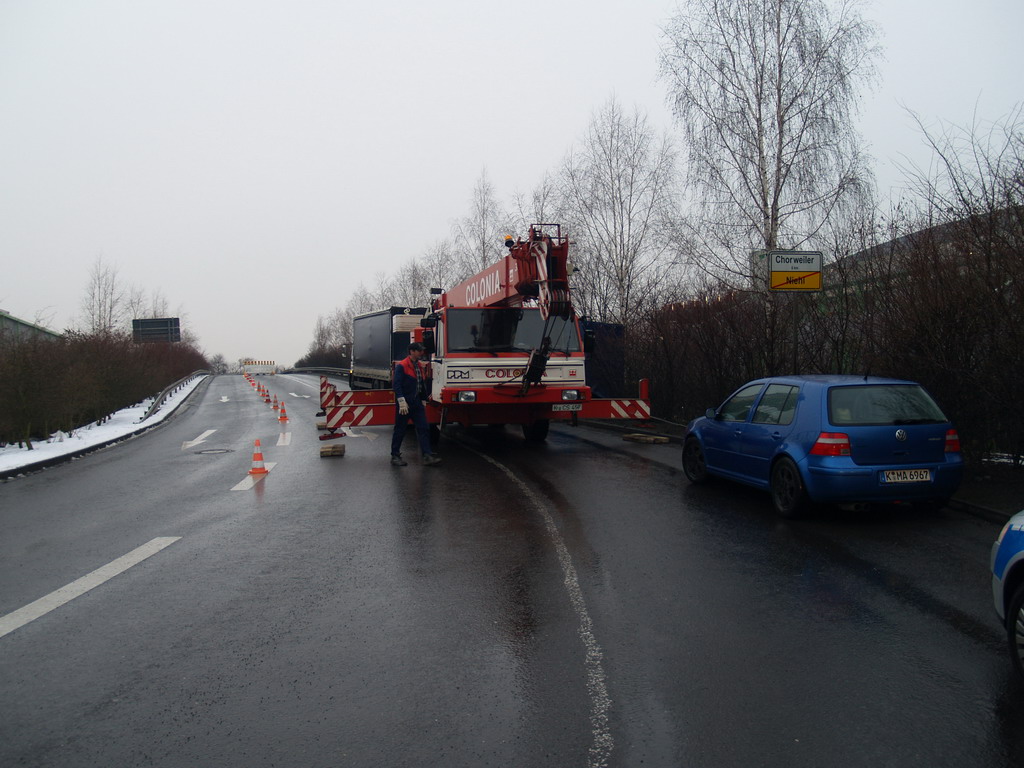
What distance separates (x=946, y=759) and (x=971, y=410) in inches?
302

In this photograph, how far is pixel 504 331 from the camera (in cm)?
1426

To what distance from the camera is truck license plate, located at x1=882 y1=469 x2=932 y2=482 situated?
740cm

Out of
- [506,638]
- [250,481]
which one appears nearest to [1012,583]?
[506,638]

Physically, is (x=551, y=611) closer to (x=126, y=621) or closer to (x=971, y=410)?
(x=126, y=621)

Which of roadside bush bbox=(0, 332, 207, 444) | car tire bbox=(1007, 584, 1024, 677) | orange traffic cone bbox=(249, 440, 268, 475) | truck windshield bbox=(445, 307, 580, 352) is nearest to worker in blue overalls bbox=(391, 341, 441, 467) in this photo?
truck windshield bbox=(445, 307, 580, 352)

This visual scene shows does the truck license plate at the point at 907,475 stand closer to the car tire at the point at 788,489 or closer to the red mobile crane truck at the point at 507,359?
the car tire at the point at 788,489

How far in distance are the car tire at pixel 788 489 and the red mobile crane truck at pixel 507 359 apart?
5404 millimetres

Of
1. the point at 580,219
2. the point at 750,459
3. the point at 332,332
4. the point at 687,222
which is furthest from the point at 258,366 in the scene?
the point at 750,459

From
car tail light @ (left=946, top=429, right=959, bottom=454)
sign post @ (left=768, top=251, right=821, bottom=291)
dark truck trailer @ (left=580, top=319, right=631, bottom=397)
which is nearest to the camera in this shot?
car tail light @ (left=946, top=429, right=959, bottom=454)

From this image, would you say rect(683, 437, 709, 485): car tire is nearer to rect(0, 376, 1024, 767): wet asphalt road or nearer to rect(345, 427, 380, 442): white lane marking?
rect(0, 376, 1024, 767): wet asphalt road

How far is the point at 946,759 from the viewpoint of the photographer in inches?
126

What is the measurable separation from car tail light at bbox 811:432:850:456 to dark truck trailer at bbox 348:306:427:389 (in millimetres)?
12981

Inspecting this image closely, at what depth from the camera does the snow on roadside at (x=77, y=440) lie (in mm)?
13302

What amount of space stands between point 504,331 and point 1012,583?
1084 cm
